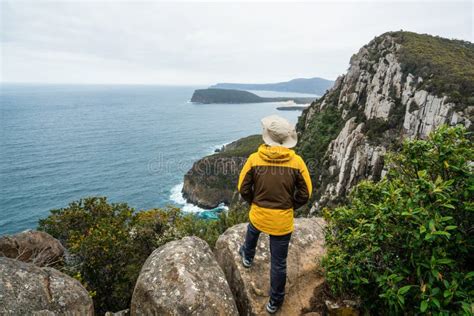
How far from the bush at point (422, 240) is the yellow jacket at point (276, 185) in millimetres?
1238

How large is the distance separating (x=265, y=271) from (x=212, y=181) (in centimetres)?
7596

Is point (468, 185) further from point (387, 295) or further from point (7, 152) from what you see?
point (7, 152)

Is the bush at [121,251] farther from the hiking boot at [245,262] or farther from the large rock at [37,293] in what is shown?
the large rock at [37,293]

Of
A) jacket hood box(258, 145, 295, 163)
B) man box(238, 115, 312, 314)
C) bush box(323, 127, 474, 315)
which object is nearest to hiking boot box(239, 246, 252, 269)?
man box(238, 115, 312, 314)

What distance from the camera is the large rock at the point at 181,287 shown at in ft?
21.2

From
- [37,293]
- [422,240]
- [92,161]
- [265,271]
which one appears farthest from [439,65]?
[92,161]

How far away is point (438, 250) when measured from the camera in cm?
415

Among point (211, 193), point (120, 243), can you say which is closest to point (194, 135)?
point (211, 193)

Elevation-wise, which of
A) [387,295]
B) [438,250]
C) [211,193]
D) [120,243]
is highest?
[438,250]

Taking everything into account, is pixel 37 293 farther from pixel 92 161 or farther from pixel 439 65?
pixel 92 161

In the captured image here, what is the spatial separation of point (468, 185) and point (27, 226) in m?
67.8

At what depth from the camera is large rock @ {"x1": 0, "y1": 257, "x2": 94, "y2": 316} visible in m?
5.80

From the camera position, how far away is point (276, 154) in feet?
19.6

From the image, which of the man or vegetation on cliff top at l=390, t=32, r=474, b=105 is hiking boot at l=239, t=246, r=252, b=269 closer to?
the man
